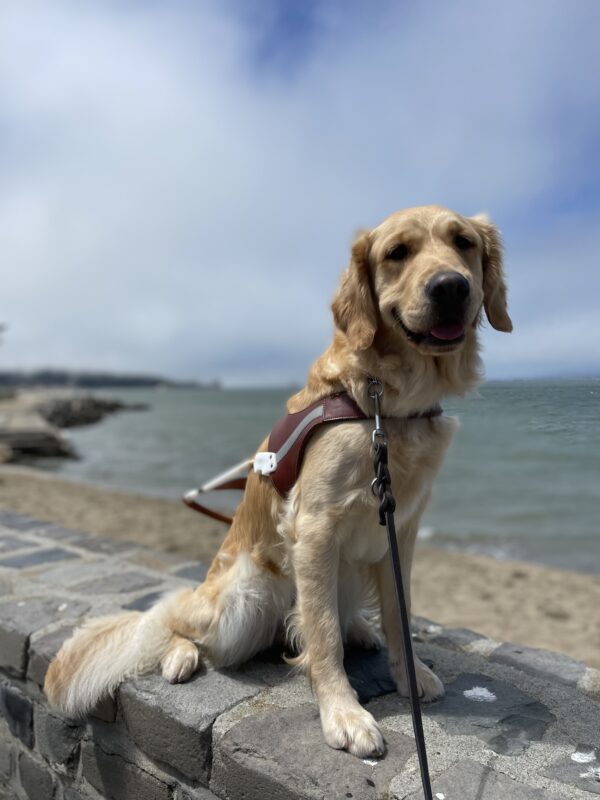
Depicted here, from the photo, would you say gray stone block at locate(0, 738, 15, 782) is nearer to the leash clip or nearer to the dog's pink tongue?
the leash clip

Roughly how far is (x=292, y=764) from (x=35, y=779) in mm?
1719

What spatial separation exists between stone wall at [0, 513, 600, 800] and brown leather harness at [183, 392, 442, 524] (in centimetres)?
83

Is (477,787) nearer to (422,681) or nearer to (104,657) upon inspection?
(422,681)

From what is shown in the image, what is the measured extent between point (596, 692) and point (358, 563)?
1.22 meters

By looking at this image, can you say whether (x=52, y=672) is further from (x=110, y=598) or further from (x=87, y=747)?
(x=110, y=598)

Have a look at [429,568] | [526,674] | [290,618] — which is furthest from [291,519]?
[429,568]

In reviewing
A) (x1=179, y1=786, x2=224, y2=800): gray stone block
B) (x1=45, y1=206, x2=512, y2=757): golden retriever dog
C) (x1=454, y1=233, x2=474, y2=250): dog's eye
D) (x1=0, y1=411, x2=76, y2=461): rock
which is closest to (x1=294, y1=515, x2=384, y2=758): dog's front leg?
(x1=45, y1=206, x2=512, y2=757): golden retriever dog

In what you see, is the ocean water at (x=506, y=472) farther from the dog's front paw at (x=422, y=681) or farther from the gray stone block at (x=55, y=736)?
the gray stone block at (x=55, y=736)

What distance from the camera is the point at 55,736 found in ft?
8.69

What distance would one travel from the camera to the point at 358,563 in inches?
91.2

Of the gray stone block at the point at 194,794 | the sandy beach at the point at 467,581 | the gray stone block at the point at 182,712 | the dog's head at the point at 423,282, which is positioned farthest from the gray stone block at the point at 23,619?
the sandy beach at the point at 467,581

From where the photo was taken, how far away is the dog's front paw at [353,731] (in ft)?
6.14

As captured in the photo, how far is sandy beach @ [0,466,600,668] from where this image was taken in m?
5.84

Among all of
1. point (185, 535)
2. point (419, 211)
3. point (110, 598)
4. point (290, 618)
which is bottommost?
point (185, 535)
